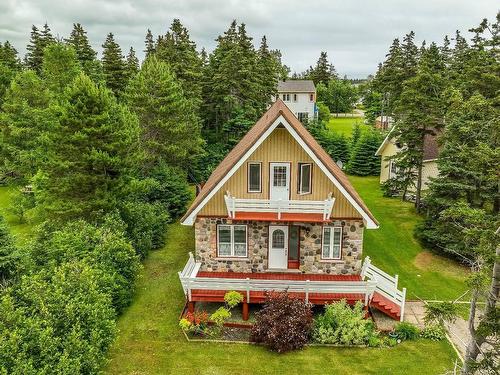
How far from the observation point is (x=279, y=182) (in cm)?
1958

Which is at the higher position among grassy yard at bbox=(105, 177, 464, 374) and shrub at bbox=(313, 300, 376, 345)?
shrub at bbox=(313, 300, 376, 345)

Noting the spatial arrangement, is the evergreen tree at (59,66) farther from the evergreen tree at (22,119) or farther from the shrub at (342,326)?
the shrub at (342,326)

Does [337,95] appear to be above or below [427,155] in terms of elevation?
above

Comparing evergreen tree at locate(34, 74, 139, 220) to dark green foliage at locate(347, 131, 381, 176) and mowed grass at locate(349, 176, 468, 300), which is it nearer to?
mowed grass at locate(349, 176, 468, 300)

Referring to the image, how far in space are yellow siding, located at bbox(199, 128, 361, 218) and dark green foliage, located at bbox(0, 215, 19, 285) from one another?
794 cm

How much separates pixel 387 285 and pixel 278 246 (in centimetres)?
537

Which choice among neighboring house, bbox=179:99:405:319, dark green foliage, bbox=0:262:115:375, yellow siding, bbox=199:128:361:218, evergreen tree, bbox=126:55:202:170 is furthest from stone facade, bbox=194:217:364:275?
evergreen tree, bbox=126:55:202:170

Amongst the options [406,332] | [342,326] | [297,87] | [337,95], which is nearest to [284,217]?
[342,326]

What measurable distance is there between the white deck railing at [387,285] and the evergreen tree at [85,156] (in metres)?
13.6

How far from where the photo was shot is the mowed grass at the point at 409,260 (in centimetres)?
2158

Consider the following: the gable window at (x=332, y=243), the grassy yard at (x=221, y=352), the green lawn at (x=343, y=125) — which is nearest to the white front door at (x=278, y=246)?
the gable window at (x=332, y=243)

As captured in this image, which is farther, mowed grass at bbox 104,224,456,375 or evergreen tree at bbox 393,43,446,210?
evergreen tree at bbox 393,43,446,210

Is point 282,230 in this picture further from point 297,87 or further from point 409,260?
point 297,87

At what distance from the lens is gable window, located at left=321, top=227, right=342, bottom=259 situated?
64.7ft
